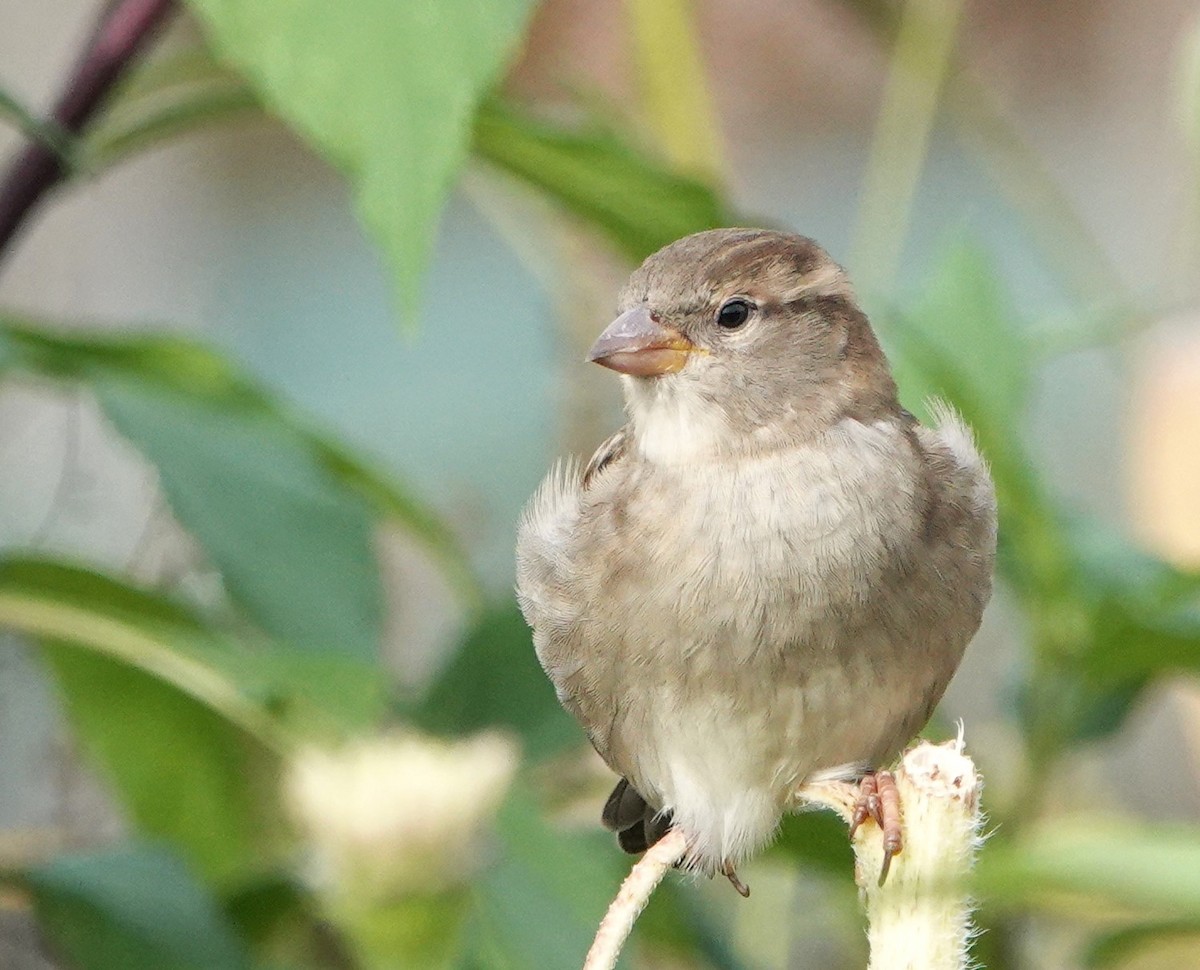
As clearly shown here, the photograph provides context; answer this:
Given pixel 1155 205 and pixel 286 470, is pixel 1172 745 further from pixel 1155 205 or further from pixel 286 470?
pixel 286 470

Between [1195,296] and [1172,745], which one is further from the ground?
[1195,296]

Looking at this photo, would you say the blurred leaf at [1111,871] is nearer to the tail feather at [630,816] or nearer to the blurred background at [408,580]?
the blurred background at [408,580]

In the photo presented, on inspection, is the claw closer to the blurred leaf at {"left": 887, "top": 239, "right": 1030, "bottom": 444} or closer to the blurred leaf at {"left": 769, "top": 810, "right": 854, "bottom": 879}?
the blurred leaf at {"left": 769, "top": 810, "right": 854, "bottom": 879}

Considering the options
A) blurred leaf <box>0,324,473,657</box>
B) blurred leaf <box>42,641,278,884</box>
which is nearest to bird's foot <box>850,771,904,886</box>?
blurred leaf <box>0,324,473,657</box>

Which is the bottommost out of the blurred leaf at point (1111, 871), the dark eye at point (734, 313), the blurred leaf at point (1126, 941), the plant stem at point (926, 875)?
the blurred leaf at point (1111, 871)

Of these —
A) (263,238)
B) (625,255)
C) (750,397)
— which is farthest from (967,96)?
(263,238)

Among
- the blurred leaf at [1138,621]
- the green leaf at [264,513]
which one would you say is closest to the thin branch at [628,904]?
the green leaf at [264,513]
